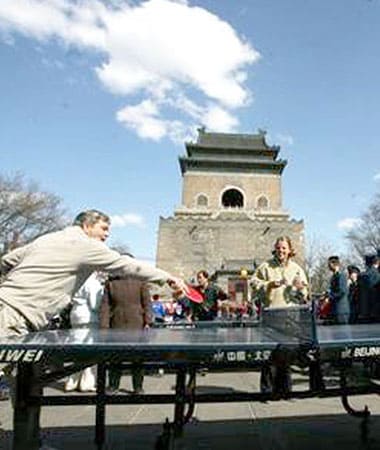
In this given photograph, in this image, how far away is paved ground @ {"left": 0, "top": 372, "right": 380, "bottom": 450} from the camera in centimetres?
429

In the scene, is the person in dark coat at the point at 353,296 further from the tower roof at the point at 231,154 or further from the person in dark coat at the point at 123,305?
the tower roof at the point at 231,154

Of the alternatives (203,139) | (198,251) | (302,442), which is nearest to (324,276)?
(198,251)

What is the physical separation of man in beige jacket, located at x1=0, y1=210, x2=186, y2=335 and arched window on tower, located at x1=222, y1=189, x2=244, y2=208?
65.4m

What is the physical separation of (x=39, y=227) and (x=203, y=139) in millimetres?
34990

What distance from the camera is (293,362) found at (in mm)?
2904

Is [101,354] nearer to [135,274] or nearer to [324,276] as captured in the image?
[135,274]

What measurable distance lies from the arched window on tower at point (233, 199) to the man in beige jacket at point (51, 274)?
215 feet

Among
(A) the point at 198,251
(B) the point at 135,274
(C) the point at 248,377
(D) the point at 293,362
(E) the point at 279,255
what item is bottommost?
(C) the point at 248,377

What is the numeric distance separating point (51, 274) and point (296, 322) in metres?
1.50

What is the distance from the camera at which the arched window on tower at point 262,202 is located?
67.2 meters

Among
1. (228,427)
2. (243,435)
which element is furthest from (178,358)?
(228,427)

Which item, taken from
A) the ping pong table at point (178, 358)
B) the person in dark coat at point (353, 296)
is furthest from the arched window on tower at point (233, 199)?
the ping pong table at point (178, 358)

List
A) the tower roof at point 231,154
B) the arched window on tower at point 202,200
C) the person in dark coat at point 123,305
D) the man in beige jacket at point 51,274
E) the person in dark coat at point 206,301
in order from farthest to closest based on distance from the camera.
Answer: the tower roof at point 231,154 → the arched window on tower at point 202,200 → the person in dark coat at point 206,301 → the person in dark coat at point 123,305 → the man in beige jacket at point 51,274

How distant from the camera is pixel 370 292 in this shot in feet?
29.2
